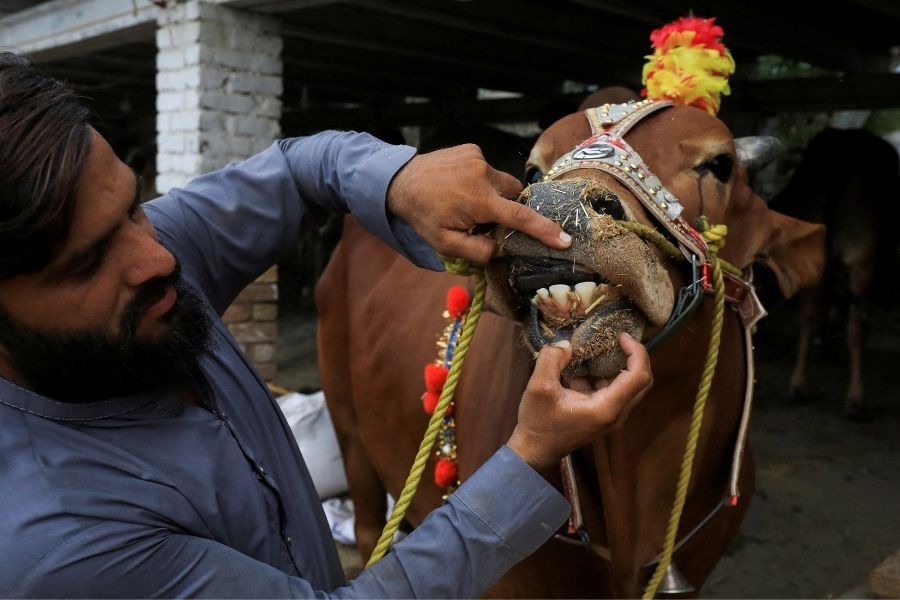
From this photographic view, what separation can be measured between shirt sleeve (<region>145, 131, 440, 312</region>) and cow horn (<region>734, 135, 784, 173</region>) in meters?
1.21

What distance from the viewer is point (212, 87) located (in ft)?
15.8

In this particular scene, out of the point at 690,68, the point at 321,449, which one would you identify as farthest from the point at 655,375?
the point at 321,449

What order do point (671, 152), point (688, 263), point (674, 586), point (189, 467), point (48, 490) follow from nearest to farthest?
point (48, 490)
point (189, 467)
point (688, 263)
point (671, 152)
point (674, 586)

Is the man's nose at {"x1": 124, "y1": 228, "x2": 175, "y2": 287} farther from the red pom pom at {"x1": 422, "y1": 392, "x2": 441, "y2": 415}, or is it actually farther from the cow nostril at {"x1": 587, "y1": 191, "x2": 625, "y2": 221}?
the red pom pom at {"x1": 422, "y1": 392, "x2": 441, "y2": 415}

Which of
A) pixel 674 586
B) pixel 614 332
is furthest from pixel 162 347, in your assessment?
pixel 674 586

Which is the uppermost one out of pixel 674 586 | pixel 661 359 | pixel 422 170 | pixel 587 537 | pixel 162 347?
pixel 422 170

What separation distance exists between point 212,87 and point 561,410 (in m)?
4.26

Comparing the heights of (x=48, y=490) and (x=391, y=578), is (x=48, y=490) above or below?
above

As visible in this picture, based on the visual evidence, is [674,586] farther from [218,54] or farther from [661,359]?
[218,54]

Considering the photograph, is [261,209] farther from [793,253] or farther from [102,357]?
[793,253]

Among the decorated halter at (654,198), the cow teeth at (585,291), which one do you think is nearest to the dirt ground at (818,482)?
the decorated halter at (654,198)

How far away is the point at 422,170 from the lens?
59.3 inches

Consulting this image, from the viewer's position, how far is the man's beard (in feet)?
3.98

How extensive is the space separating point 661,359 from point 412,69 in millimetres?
6966
